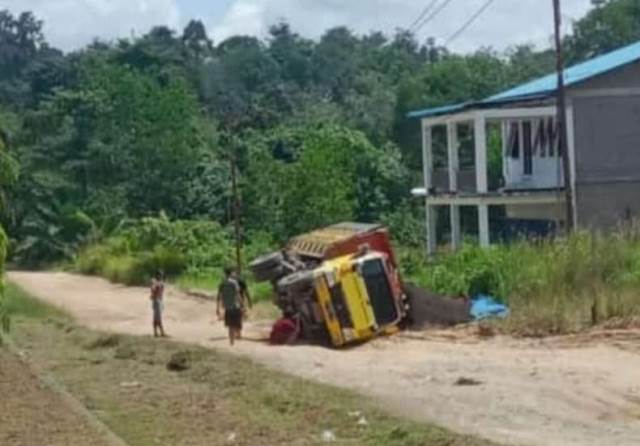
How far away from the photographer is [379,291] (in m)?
31.3

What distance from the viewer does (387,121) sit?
80875mm

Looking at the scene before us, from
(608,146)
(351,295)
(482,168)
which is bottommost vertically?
(351,295)

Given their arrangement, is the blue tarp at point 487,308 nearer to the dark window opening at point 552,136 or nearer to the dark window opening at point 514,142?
the dark window opening at point 552,136

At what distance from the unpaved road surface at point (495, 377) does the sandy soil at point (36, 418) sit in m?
3.62

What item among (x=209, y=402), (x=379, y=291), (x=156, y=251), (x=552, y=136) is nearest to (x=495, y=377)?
(x=209, y=402)

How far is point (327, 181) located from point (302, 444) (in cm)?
4257

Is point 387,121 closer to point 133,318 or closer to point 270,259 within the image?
point 133,318

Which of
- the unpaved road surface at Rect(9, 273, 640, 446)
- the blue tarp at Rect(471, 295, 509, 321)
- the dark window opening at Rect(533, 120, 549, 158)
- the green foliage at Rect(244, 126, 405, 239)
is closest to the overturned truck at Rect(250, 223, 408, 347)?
the unpaved road surface at Rect(9, 273, 640, 446)

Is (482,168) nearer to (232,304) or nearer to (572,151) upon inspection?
(572,151)

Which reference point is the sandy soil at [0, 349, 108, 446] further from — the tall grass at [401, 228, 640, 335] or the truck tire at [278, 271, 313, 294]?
the tall grass at [401, 228, 640, 335]

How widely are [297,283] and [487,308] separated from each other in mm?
4522

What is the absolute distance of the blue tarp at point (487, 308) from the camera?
3253 cm

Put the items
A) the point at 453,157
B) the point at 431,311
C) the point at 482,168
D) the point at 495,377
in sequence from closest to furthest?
the point at 495,377 < the point at 431,311 < the point at 482,168 < the point at 453,157

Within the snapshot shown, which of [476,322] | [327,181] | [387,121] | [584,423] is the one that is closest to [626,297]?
[476,322]
